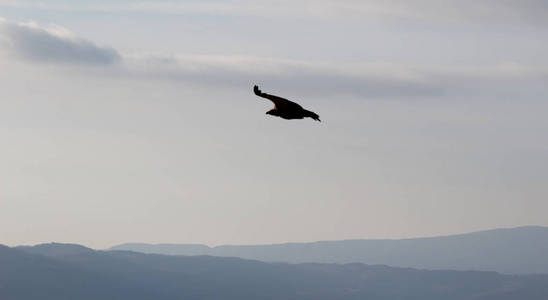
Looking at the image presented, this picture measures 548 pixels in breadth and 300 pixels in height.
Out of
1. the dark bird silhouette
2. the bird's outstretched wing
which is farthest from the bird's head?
the bird's outstretched wing

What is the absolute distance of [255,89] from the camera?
2225 centimetres

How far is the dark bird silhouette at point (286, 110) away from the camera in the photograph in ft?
72.6

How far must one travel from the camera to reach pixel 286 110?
2297cm

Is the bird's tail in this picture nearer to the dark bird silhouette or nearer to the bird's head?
the dark bird silhouette

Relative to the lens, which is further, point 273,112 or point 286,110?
point 273,112

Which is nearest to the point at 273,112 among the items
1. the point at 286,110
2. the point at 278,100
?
the point at 286,110

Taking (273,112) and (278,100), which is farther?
(273,112)

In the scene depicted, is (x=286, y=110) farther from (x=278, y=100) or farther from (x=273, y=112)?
(x=278, y=100)

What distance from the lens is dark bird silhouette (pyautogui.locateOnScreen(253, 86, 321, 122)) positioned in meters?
22.1

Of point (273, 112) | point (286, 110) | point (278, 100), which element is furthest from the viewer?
point (273, 112)

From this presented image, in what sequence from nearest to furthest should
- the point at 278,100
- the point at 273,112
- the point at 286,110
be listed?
the point at 278,100 → the point at 286,110 → the point at 273,112

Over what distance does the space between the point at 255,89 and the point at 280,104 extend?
800 millimetres

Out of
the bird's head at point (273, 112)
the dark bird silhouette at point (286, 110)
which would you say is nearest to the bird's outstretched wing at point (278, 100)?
the dark bird silhouette at point (286, 110)

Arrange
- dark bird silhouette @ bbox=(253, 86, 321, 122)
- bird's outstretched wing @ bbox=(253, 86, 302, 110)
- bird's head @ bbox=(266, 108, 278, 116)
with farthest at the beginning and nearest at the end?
bird's head @ bbox=(266, 108, 278, 116), dark bird silhouette @ bbox=(253, 86, 321, 122), bird's outstretched wing @ bbox=(253, 86, 302, 110)
